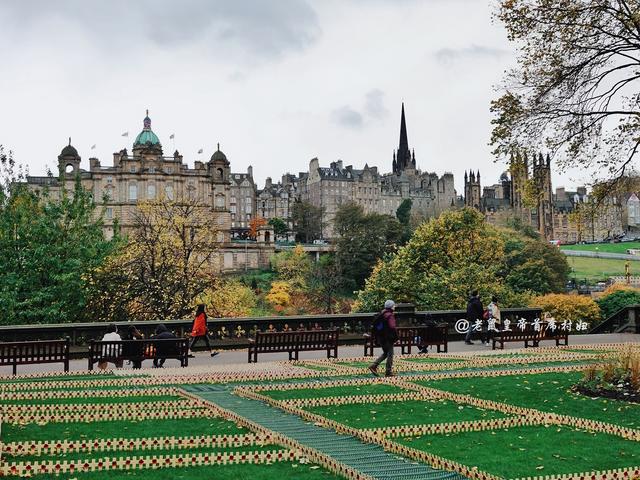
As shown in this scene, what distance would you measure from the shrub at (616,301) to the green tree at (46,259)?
78.5ft

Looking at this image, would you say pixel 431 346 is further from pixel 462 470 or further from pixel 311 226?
pixel 311 226

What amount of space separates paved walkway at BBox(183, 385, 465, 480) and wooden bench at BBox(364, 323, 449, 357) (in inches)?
307

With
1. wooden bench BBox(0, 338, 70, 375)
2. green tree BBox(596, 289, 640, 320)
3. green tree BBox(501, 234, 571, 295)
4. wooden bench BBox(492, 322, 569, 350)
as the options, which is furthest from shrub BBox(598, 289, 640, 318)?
wooden bench BBox(0, 338, 70, 375)

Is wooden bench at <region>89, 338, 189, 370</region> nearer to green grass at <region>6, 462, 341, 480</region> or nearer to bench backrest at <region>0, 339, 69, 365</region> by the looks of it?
bench backrest at <region>0, 339, 69, 365</region>

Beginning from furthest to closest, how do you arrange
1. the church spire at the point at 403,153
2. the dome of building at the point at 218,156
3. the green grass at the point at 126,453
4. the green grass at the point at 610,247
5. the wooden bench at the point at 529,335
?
the church spire at the point at 403,153
the green grass at the point at 610,247
the dome of building at the point at 218,156
the wooden bench at the point at 529,335
the green grass at the point at 126,453

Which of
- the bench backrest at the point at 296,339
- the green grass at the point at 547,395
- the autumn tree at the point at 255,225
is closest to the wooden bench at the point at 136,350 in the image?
the bench backrest at the point at 296,339

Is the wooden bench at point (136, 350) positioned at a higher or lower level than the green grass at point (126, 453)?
higher

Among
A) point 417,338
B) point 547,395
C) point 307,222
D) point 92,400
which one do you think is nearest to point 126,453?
point 92,400

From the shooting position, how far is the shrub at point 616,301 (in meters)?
38.1

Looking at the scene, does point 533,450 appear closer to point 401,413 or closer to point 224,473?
point 401,413

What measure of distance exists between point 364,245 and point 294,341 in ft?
203

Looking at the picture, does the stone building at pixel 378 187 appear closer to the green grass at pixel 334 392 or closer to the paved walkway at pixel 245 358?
the paved walkway at pixel 245 358

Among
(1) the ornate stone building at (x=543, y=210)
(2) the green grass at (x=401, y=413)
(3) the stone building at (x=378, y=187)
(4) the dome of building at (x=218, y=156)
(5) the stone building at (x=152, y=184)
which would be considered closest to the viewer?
(2) the green grass at (x=401, y=413)

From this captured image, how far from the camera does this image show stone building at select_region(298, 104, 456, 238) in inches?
6216
